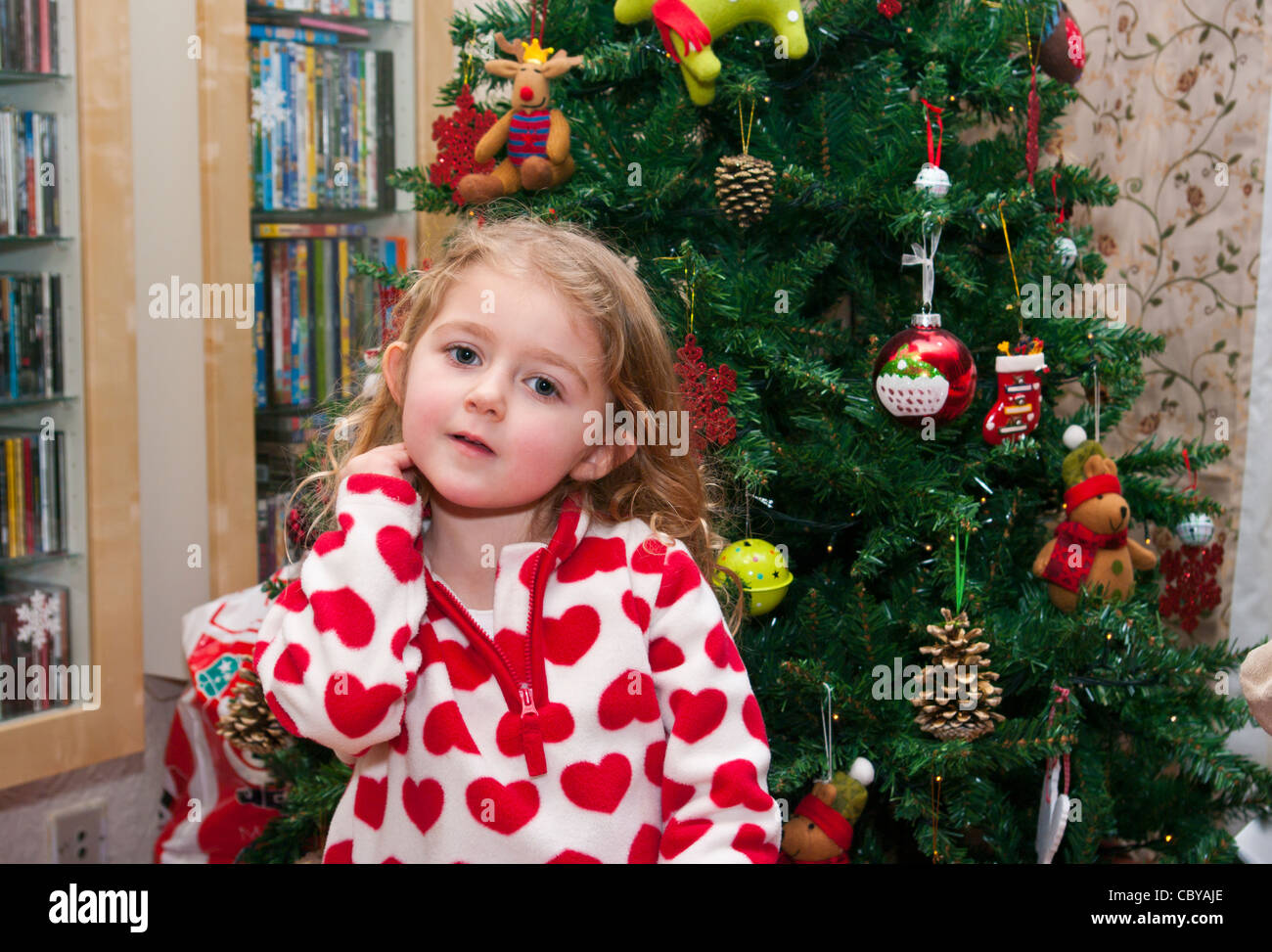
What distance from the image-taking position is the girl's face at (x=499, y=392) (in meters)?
0.83

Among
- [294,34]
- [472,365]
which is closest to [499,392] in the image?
[472,365]

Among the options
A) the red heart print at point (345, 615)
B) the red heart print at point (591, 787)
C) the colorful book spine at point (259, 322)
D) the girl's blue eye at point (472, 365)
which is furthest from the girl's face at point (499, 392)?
the colorful book spine at point (259, 322)

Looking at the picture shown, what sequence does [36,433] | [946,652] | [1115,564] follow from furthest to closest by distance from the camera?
[36,433], [1115,564], [946,652]

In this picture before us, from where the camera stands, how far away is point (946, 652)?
1.18 meters

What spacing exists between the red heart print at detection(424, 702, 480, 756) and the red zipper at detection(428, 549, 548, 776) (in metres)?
0.04

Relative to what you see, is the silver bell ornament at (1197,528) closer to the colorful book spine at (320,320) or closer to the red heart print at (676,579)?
the red heart print at (676,579)

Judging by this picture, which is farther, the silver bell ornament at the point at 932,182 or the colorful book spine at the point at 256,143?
the colorful book spine at the point at 256,143

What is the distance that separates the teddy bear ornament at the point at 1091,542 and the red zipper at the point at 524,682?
0.73m

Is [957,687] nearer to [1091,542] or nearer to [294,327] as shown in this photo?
[1091,542]

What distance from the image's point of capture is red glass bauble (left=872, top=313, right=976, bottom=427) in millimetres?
1172

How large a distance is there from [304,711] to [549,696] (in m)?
0.18

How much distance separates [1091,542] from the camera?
1322mm
